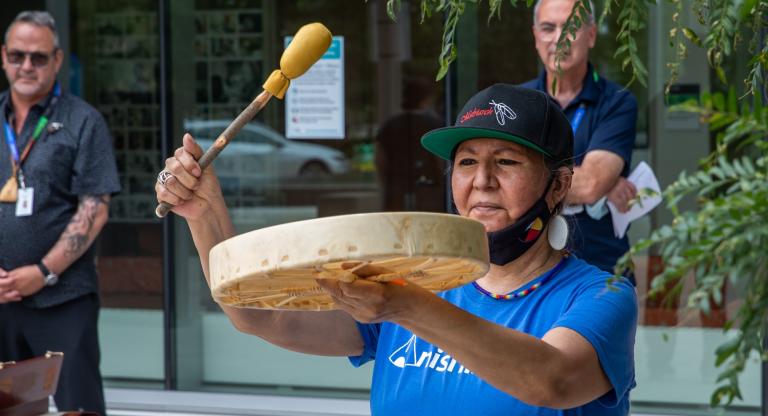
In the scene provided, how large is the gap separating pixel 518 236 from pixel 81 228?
8.73 feet

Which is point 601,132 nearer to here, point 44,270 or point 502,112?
point 502,112

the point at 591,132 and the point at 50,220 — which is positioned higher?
the point at 591,132

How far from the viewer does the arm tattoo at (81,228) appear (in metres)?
4.50

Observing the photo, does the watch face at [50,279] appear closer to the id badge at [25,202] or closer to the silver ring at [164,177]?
the id badge at [25,202]

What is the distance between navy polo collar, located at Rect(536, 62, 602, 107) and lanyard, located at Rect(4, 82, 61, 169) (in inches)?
77.5

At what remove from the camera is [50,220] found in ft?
14.9

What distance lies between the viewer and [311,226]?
4.98ft

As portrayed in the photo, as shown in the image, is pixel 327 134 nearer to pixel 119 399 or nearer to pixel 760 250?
pixel 119 399

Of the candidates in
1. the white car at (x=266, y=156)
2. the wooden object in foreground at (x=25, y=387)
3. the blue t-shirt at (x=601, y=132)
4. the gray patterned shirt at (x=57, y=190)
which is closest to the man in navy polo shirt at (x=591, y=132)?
the blue t-shirt at (x=601, y=132)

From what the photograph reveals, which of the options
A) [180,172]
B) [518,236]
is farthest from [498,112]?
[180,172]

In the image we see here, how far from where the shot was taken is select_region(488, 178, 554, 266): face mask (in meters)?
2.25

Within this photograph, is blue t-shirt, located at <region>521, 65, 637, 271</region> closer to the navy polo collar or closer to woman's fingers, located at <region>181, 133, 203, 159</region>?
the navy polo collar

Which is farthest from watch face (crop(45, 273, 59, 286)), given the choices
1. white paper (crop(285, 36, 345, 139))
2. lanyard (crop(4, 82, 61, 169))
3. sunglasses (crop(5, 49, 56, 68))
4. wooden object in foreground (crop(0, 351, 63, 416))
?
white paper (crop(285, 36, 345, 139))

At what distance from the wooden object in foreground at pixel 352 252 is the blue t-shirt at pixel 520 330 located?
17.1 inches
